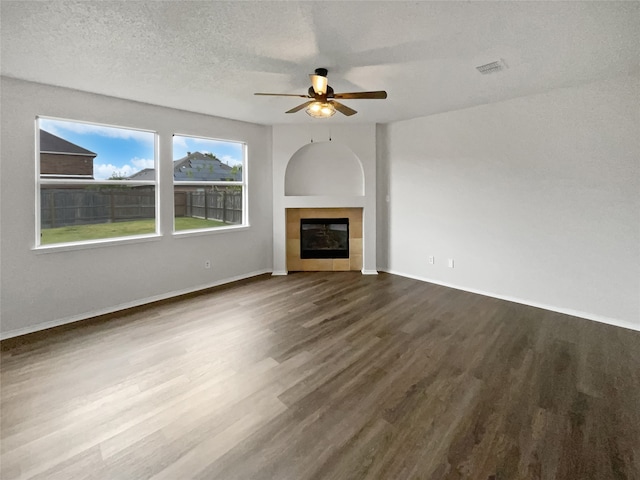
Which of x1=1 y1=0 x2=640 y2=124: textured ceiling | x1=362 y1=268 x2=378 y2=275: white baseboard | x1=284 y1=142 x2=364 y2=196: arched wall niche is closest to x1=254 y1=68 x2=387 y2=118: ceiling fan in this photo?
x1=1 y1=0 x2=640 y2=124: textured ceiling

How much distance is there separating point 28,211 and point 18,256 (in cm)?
49

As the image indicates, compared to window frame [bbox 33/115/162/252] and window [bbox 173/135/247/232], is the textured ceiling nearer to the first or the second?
window frame [bbox 33/115/162/252]

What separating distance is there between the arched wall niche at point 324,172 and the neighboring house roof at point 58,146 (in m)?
3.06

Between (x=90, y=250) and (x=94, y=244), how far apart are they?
85 mm

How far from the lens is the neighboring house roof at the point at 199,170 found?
434 centimetres

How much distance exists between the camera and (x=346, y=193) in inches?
226

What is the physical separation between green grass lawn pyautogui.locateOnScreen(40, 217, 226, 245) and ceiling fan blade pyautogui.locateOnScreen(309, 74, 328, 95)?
2904mm

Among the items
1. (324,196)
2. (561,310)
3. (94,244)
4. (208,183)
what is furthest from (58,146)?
(561,310)

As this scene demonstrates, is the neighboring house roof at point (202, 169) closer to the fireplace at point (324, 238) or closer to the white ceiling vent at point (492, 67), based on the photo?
the fireplace at point (324, 238)

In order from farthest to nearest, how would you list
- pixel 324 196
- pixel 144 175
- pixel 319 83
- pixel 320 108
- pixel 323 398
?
pixel 324 196 < pixel 144 175 < pixel 320 108 < pixel 319 83 < pixel 323 398

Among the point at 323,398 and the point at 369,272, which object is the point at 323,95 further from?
the point at 369,272

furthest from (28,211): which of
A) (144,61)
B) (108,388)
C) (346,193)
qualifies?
(346,193)

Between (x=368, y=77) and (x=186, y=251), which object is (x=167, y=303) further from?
(x=368, y=77)

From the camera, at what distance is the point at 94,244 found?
11.8 ft
